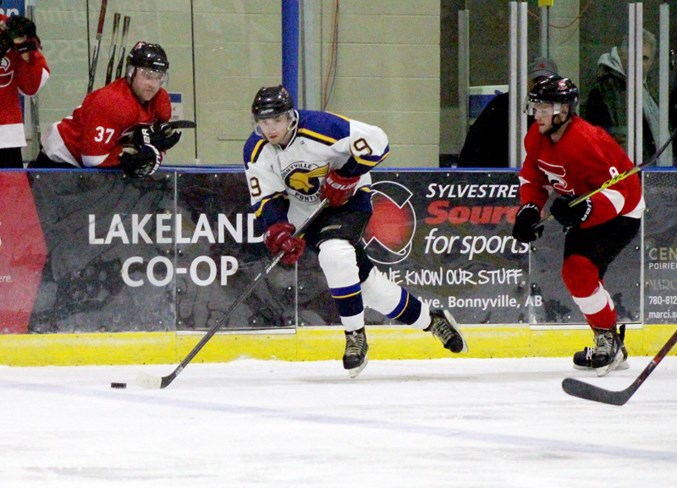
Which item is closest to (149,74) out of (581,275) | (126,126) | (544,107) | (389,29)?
(126,126)

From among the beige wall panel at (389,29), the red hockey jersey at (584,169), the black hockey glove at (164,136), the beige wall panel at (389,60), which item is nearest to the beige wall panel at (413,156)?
the beige wall panel at (389,60)

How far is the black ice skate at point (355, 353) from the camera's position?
4.50 meters

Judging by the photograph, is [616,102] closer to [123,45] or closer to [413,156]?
[413,156]

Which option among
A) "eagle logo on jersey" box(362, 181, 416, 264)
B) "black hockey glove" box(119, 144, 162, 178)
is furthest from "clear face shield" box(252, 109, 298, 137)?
"eagle logo on jersey" box(362, 181, 416, 264)

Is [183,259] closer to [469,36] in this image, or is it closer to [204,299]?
[204,299]

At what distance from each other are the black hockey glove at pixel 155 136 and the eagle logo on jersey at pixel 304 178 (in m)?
0.55

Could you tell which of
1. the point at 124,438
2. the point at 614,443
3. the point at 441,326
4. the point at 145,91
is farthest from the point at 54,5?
the point at 614,443

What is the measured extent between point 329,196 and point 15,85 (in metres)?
1.38

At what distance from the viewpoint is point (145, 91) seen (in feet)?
15.9

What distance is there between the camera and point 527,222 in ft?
15.3

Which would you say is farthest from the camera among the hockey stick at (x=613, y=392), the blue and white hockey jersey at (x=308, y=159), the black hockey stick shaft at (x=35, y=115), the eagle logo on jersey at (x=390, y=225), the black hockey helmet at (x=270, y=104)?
the black hockey stick shaft at (x=35, y=115)

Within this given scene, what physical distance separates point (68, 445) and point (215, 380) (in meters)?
1.27

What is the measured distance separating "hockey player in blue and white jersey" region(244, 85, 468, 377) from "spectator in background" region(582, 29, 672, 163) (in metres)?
1.29

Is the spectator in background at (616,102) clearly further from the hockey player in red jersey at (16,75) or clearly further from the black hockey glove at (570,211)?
the hockey player in red jersey at (16,75)
